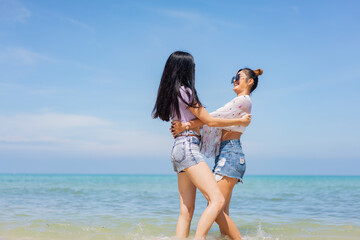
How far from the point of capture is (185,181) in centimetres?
383

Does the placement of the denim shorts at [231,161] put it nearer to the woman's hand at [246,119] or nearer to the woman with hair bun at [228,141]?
A: the woman with hair bun at [228,141]

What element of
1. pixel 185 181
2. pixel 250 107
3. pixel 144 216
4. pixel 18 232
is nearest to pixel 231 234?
pixel 185 181

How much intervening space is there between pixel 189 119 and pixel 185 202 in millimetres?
988

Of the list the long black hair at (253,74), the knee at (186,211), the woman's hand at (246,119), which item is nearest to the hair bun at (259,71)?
the long black hair at (253,74)

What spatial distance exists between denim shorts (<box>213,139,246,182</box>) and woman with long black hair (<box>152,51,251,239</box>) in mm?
243

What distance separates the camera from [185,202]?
3877 mm

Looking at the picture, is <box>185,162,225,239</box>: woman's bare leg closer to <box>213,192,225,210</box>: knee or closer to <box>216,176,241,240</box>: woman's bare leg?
<box>213,192,225,210</box>: knee

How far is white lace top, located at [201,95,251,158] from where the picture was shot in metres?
3.74

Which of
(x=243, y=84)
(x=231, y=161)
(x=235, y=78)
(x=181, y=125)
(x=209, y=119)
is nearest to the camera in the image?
(x=209, y=119)

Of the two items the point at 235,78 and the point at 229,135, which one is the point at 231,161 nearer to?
the point at 229,135

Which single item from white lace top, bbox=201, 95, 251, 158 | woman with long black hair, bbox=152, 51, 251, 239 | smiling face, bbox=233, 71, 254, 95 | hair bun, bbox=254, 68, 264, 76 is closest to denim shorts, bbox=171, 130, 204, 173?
woman with long black hair, bbox=152, 51, 251, 239

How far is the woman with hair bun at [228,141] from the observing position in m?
3.69

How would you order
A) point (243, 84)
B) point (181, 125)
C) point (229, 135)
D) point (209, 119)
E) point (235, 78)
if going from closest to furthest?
1. point (209, 119)
2. point (181, 125)
3. point (229, 135)
4. point (243, 84)
5. point (235, 78)

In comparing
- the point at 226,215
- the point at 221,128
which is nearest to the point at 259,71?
the point at 221,128
